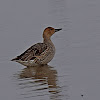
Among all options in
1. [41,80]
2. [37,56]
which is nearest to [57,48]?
[37,56]

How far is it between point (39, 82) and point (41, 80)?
0.63ft

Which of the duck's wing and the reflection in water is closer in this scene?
the reflection in water

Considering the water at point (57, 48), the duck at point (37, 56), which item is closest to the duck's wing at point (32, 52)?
the duck at point (37, 56)

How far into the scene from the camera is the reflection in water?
8539 mm

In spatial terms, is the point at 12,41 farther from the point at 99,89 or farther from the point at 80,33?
the point at 99,89

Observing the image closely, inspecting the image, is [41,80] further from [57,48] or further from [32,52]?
[57,48]

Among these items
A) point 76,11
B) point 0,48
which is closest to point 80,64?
point 0,48

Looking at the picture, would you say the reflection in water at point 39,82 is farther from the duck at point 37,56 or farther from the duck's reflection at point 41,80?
the duck at point 37,56

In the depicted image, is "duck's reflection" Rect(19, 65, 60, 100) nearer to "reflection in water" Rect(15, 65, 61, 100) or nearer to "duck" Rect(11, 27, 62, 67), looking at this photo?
"reflection in water" Rect(15, 65, 61, 100)

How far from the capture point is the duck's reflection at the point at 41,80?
8.68 metres

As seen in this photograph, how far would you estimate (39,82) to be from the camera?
9.48m

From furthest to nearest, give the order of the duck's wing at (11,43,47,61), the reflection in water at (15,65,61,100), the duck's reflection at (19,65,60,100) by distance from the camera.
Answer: the duck's wing at (11,43,47,61) → the duck's reflection at (19,65,60,100) → the reflection in water at (15,65,61,100)

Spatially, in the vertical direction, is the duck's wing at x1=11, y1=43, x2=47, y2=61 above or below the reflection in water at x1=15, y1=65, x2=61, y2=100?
above

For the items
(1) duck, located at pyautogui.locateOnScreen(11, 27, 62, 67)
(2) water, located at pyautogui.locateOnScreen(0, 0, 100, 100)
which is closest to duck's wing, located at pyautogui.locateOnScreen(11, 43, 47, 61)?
(1) duck, located at pyautogui.locateOnScreen(11, 27, 62, 67)
